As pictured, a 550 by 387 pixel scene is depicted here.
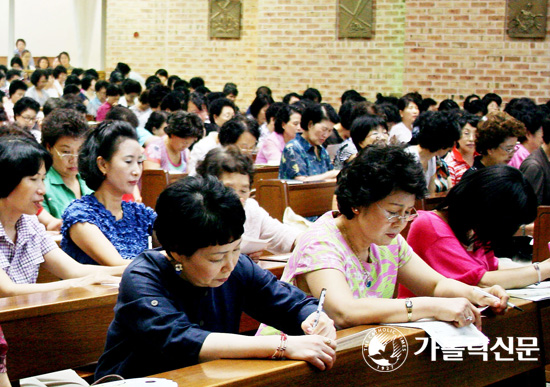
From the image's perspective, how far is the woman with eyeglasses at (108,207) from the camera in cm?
324

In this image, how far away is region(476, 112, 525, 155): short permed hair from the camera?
5312mm

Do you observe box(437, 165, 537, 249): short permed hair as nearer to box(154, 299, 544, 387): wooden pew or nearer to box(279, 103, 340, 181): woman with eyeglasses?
box(154, 299, 544, 387): wooden pew

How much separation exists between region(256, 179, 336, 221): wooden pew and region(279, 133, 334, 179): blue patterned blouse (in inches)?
33.9

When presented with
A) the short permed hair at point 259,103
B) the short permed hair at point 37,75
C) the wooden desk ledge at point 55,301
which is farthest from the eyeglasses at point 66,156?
the short permed hair at point 37,75

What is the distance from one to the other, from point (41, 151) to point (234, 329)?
129 cm

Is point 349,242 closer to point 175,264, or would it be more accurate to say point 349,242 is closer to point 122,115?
point 175,264

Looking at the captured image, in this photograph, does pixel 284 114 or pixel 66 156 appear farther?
pixel 284 114

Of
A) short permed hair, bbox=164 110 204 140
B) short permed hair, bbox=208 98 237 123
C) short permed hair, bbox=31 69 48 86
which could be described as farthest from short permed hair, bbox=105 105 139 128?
short permed hair, bbox=31 69 48 86

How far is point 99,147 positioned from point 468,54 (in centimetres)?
892

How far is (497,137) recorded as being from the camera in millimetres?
5344

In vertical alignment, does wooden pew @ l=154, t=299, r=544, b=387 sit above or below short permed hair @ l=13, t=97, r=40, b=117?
below

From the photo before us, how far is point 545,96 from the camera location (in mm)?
11000

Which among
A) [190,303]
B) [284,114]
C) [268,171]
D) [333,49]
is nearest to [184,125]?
[268,171]

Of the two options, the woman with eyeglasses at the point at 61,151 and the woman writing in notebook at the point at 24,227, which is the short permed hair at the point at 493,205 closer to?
the woman writing in notebook at the point at 24,227
